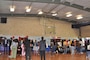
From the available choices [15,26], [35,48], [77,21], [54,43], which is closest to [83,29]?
[77,21]

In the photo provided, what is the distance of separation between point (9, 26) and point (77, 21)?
32.1 ft

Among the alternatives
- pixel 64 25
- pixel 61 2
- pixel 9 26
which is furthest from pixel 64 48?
pixel 61 2

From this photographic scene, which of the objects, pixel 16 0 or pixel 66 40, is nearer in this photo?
pixel 16 0

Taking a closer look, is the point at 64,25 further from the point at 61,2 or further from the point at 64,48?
the point at 61,2

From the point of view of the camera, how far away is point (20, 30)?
72.4ft

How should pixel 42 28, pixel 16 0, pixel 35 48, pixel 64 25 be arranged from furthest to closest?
pixel 64 25
pixel 42 28
pixel 35 48
pixel 16 0

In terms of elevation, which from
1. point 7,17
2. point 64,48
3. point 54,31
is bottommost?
point 64,48

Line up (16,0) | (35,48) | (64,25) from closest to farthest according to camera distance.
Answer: (16,0) → (35,48) → (64,25)

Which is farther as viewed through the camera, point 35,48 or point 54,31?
point 54,31

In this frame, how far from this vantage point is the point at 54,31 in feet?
78.6

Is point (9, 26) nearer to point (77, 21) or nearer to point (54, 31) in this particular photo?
point (54, 31)

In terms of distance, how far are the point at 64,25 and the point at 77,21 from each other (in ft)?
6.87

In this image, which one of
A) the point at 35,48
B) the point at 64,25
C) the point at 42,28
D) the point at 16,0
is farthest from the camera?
the point at 64,25

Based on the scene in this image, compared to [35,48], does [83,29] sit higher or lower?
higher
